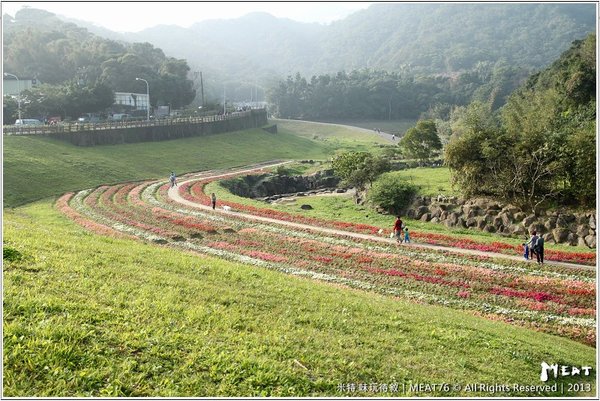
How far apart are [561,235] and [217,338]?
27.6m

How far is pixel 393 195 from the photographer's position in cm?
4344

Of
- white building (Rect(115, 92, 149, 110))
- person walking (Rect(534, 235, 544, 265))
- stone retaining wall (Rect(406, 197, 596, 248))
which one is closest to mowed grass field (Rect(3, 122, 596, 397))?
person walking (Rect(534, 235, 544, 265))

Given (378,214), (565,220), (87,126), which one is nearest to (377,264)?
(565,220)

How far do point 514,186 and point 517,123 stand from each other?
28.4m

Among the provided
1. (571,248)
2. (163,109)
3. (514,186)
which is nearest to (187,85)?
(163,109)

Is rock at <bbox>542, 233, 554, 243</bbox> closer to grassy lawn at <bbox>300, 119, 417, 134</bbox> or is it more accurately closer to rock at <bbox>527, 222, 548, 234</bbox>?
rock at <bbox>527, 222, 548, 234</bbox>

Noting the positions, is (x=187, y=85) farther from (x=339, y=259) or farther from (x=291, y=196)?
(x=339, y=259)

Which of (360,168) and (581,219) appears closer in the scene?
(581,219)

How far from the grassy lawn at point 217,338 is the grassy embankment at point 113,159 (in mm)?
31755

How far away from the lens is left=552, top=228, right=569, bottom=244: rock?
3272cm

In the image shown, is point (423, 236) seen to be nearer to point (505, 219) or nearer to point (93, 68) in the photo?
point (505, 219)

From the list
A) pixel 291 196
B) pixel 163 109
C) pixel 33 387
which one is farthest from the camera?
pixel 163 109

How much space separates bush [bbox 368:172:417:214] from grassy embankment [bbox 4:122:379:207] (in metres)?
30.0

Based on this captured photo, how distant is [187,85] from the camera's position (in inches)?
4926
